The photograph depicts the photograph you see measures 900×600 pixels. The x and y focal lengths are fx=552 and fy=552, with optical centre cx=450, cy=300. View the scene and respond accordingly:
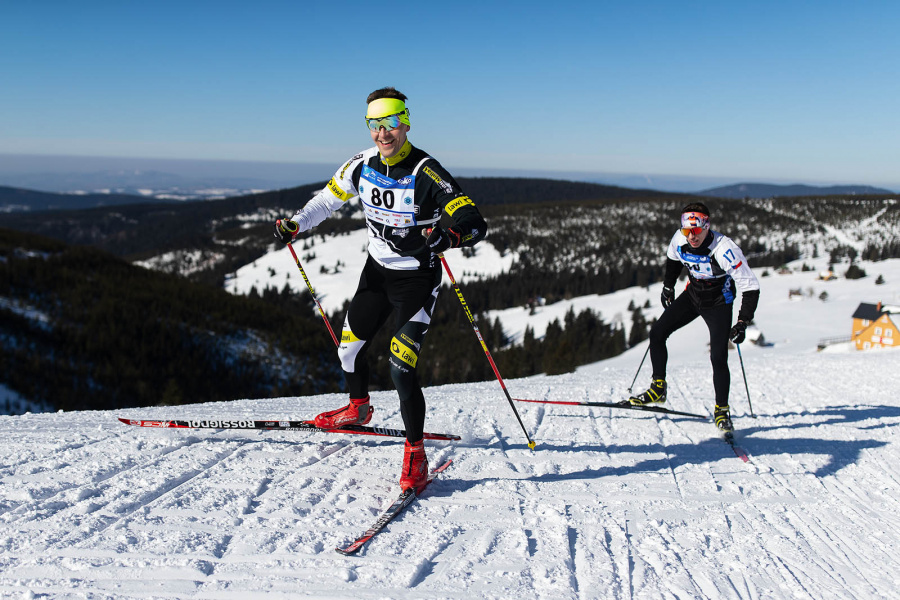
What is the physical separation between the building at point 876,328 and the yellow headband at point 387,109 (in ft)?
171

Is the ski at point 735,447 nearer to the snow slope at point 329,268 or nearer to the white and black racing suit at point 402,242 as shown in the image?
the white and black racing suit at point 402,242

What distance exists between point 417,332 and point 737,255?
3.77 m

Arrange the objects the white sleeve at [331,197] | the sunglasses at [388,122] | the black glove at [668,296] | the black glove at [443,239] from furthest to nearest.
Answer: the black glove at [668,296] → the white sleeve at [331,197] → the sunglasses at [388,122] → the black glove at [443,239]

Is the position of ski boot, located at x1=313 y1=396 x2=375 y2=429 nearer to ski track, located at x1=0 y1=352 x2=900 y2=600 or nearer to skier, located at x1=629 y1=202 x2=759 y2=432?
ski track, located at x1=0 y1=352 x2=900 y2=600

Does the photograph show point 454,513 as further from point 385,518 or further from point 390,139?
point 390,139

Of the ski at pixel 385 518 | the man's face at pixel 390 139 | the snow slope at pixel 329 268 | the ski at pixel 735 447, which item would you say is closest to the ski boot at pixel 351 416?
the ski at pixel 385 518

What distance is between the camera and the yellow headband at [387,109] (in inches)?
158

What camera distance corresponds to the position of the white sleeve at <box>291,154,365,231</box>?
4469mm

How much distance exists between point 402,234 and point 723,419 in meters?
4.22

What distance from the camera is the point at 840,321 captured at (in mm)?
60562

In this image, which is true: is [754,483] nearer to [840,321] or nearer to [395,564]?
[395,564]

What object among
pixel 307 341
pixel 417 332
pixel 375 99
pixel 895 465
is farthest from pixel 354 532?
pixel 307 341

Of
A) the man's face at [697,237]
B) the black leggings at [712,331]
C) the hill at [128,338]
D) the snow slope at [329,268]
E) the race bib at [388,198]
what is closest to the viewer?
the race bib at [388,198]

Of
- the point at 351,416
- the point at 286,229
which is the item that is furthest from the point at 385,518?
the point at 286,229
